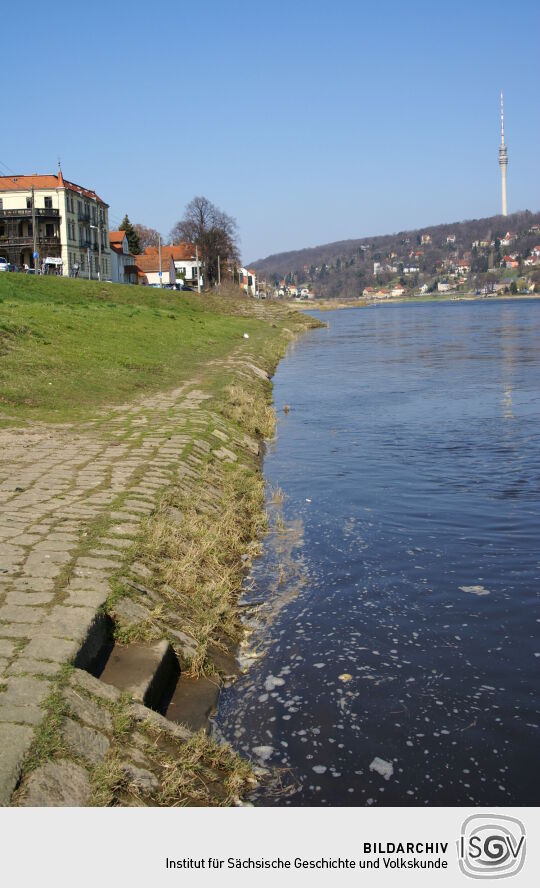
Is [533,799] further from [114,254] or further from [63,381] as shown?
[114,254]

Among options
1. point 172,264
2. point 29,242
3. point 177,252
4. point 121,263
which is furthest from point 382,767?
point 177,252

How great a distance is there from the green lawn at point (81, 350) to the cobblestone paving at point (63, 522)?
151 cm

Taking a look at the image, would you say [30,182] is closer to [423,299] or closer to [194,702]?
[194,702]

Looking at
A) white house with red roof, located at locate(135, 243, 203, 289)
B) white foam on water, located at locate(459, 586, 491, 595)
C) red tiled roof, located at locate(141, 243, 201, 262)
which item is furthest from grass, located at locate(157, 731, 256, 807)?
red tiled roof, located at locate(141, 243, 201, 262)

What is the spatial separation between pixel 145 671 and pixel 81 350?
14215 millimetres

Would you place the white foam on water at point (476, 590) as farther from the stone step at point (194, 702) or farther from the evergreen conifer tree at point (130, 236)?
the evergreen conifer tree at point (130, 236)

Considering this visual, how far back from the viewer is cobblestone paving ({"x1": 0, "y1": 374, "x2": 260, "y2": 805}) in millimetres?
4359

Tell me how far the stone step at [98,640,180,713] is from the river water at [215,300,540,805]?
1.32 feet

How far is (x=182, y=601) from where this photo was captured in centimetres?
624

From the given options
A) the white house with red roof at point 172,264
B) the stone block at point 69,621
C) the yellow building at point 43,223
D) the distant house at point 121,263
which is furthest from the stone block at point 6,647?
the white house with red roof at point 172,264

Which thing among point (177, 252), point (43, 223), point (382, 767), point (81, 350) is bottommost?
point (382, 767)

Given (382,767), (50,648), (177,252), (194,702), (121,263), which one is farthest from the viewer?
(177,252)

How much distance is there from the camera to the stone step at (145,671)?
488 cm

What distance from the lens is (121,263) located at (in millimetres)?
88688
